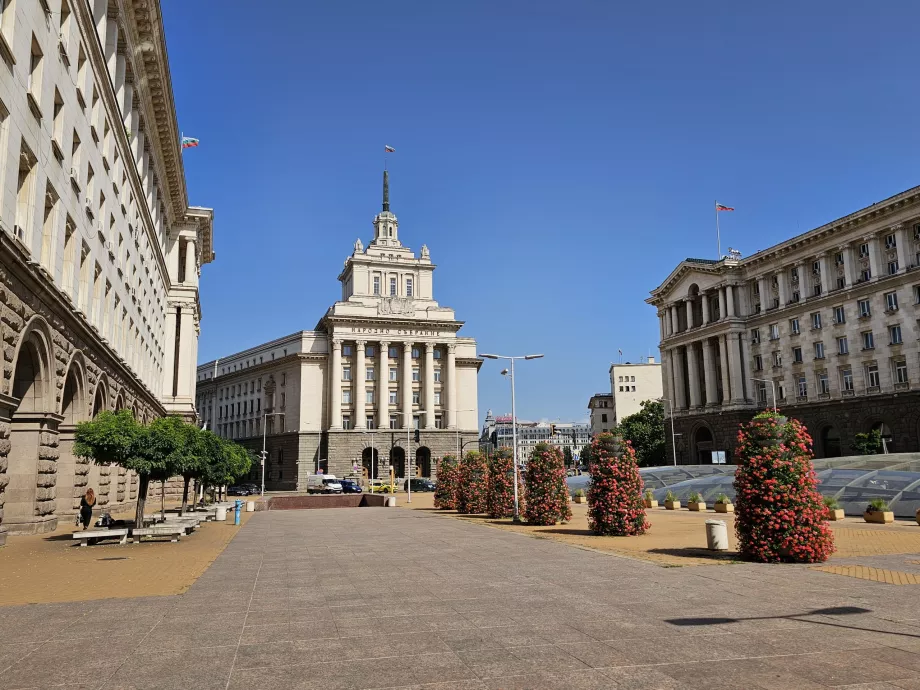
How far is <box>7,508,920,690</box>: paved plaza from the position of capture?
7.23 metres

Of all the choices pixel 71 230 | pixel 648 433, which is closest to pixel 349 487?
pixel 648 433

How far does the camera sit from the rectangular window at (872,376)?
2569 inches

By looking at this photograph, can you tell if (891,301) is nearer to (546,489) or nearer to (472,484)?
(472,484)

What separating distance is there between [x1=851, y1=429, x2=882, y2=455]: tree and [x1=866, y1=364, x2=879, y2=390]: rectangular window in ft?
15.7

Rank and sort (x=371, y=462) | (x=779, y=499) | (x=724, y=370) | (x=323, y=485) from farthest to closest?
(x=371, y=462) < (x=724, y=370) < (x=323, y=485) < (x=779, y=499)

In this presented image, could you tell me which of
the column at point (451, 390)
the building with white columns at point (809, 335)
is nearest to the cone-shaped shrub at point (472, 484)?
the building with white columns at point (809, 335)

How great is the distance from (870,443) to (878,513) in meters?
37.5

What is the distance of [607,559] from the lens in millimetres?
17359

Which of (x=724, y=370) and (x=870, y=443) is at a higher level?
(x=724, y=370)

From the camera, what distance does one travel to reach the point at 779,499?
1708cm

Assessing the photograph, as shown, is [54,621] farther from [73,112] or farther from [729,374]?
[729,374]

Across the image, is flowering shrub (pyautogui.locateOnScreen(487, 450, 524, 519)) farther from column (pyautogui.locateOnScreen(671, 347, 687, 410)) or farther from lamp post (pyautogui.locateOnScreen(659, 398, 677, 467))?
column (pyautogui.locateOnScreen(671, 347, 687, 410))

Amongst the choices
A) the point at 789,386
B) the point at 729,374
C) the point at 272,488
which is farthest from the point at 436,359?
the point at 789,386

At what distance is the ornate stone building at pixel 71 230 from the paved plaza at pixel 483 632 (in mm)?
9609
